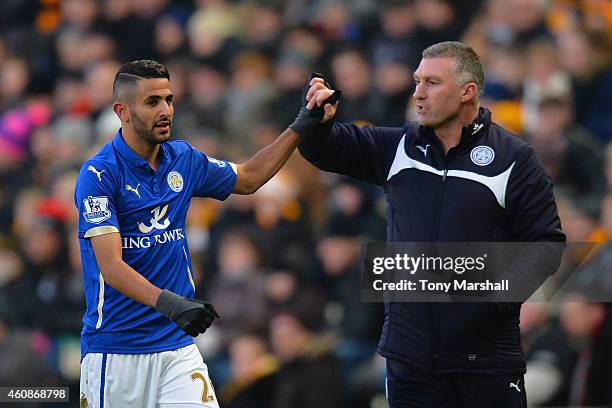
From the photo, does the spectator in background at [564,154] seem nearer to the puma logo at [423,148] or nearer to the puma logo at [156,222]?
the puma logo at [423,148]

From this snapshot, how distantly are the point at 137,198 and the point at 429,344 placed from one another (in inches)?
58.6

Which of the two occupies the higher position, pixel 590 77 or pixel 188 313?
pixel 590 77

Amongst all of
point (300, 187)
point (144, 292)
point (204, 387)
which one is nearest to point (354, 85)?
point (300, 187)

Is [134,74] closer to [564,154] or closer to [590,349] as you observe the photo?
[590,349]

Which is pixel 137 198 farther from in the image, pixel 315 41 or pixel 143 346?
pixel 315 41

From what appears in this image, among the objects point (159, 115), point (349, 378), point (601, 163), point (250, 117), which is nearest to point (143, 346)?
point (159, 115)

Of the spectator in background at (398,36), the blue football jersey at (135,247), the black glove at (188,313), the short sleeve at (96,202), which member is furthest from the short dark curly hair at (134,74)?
the spectator in background at (398,36)

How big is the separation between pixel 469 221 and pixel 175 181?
4.46 feet

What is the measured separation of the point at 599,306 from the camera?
7.91 metres

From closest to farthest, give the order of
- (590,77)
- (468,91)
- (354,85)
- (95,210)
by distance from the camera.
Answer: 1. (95,210)
2. (468,91)
3. (590,77)
4. (354,85)

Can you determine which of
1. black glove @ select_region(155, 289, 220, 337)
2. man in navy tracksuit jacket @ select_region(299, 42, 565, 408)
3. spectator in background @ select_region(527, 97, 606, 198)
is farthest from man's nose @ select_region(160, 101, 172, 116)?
spectator in background @ select_region(527, 97, 606, 198)

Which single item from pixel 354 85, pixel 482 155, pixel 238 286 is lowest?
pixel 238 286

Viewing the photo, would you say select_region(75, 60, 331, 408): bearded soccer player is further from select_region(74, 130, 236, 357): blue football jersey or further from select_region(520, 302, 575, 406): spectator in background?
select_region(520, 302, 575, 406): spectator in background

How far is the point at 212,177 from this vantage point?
6.04 m
